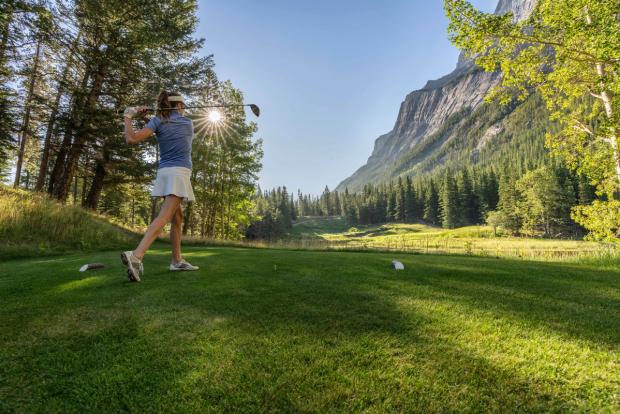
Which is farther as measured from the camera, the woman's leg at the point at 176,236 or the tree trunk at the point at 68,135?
the tree trunk at the point at 68,135

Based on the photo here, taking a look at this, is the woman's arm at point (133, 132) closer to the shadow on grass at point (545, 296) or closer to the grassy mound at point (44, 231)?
the shadow on grass at point (545, 296)

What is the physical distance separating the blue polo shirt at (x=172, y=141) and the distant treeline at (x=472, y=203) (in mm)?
41839

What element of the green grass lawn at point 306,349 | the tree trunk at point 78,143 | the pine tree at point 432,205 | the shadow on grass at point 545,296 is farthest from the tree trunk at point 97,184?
the pine tree at point 432,205

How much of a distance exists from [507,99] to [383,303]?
35.5 feet

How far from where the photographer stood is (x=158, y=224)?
4.12 metres

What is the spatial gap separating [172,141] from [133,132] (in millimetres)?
534

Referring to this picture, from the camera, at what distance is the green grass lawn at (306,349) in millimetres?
1473

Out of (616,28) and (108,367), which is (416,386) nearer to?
(108,367)

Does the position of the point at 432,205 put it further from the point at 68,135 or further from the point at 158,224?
the point at 158,224

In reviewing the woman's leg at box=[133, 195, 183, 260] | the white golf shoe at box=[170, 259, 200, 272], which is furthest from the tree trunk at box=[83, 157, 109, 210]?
the woman's leg at box=[133, 195, 183, 260]

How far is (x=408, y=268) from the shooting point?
5.26m

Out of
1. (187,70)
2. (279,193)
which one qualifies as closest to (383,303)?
(187,70)

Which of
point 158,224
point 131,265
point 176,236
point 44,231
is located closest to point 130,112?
point 158,224

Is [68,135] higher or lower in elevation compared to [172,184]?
higher
